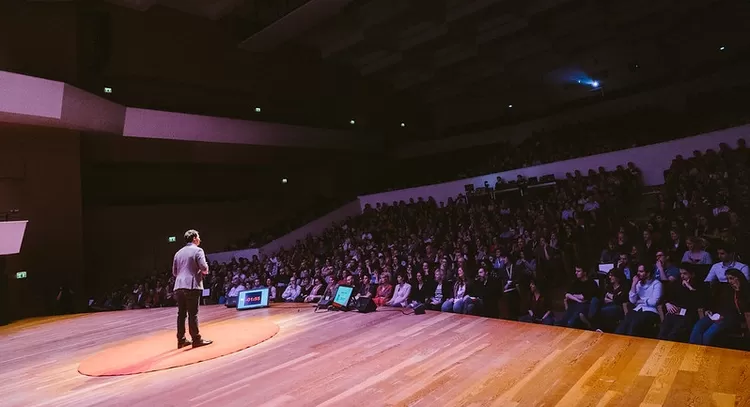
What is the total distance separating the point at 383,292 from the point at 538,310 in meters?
2.39

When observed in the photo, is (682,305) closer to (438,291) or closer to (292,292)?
(438,291)

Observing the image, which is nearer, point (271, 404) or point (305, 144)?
point (271, 404)

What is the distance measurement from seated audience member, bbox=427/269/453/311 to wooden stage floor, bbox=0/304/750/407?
0.76 m

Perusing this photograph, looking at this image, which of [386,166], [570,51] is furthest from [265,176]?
[570,51]

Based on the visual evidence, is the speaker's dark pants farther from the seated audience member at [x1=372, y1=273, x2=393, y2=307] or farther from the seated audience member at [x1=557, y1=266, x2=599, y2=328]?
the seated audience member at [x1=557, y1=266, x2=599, y2=328]

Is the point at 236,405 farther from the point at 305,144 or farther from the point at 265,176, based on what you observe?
the point at 265,176

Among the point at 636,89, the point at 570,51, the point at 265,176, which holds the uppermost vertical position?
the point at 570,51

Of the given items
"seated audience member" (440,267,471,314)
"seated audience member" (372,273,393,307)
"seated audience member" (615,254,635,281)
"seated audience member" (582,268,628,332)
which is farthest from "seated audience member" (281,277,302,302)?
"seated audience member" (615,254,635,281)

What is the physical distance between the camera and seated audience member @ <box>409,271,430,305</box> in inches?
247

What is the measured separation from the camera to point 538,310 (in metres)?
5.14

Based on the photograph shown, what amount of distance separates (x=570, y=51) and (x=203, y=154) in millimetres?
11564

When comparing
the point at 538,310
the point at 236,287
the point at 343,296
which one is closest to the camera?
the point at 538,310

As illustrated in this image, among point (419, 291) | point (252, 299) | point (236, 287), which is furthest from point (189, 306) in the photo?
point (236, 287)

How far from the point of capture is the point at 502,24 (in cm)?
1138
